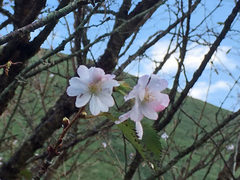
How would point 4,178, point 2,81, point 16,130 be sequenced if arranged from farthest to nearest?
point 16,130 → point 4,178 → point 2,81

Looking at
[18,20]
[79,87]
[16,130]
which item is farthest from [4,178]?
[16,130]

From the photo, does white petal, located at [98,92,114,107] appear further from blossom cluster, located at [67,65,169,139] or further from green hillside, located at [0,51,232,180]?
green hillside, located at [0,51,232,180]

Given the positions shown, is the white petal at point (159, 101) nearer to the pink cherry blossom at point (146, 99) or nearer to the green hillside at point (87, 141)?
the pink cherry blossom at point (146, 99)

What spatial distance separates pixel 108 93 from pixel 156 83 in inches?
4.1

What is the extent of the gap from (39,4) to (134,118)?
1.05 metres

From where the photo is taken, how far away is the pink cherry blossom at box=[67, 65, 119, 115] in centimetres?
69

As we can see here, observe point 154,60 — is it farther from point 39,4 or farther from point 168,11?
point 39,4

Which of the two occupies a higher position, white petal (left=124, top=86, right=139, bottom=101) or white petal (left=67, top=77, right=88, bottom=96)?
white petal (left=67, top=77, right=88, bottom=96)

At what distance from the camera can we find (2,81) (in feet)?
4.95

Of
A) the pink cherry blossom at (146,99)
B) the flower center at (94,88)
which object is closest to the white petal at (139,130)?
the pink cherry blossom at (146,99)

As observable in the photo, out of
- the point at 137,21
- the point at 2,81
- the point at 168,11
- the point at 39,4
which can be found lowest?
the point at 2,81

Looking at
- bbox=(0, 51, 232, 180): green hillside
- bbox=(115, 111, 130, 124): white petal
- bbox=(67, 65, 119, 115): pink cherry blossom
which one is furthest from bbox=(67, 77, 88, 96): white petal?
bbox=(0, 51, 232, 180): green hillside

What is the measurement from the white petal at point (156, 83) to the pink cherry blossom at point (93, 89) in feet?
0.30

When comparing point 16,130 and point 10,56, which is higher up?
point 16,130
